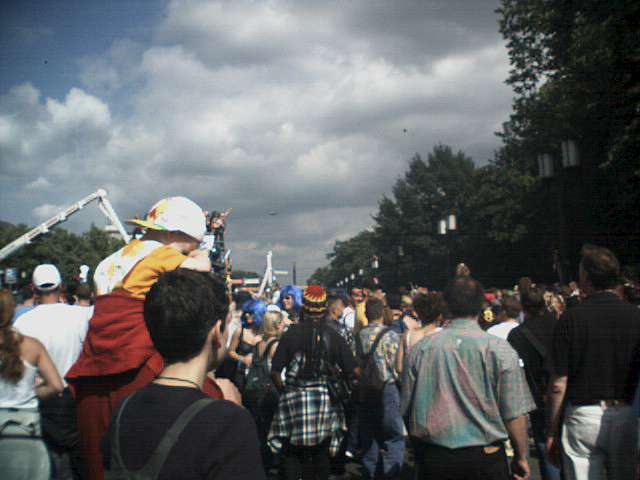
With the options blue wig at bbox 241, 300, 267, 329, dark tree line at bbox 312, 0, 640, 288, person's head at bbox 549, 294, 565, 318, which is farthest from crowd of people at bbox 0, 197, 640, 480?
dark tree line at bbox 312, 0, 640, 288

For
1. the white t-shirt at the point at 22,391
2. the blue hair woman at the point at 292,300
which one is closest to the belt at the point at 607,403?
the white t-shirt at the point at 22,391

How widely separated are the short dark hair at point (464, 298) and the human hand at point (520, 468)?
99cm

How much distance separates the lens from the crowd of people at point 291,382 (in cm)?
183

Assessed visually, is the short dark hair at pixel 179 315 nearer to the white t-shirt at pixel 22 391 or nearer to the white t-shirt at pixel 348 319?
the white t-shirt at pixel 22 391

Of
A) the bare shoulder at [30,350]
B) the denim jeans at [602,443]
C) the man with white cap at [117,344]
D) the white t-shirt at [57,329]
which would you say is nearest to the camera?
the man with white cap at [117,344]

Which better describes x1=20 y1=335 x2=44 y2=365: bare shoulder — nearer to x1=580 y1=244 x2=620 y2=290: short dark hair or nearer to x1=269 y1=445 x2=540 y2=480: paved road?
x1=580 y1=244 x2=620 y2=290: short dark hair

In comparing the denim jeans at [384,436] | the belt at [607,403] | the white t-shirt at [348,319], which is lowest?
the denim jeans at [384,436]

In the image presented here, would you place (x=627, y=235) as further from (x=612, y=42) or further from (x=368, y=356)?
(x=368, y=356)

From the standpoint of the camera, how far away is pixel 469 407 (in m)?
3.67

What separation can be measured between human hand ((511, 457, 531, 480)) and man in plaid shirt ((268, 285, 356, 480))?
164cm

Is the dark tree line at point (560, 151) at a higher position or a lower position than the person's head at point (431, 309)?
higher

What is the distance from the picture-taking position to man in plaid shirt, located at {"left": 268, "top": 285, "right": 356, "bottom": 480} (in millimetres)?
5086

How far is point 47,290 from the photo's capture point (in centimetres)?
514

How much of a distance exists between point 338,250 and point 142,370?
151 meters
